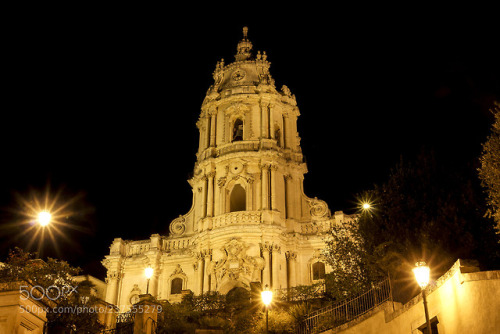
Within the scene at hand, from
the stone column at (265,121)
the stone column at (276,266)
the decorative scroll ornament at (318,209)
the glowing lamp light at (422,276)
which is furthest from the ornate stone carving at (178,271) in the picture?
the glowing lamp light at (422,276)

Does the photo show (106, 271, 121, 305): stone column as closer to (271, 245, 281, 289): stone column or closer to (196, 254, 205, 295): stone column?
(196, 254, 205, 295): stone column

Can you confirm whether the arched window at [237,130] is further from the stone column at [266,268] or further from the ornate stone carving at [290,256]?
the ornate stone carving at [290,256]

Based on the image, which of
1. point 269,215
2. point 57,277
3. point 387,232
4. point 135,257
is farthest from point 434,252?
point 135,257

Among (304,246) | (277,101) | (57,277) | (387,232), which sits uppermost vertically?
(277,101)

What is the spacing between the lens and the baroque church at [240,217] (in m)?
44.5

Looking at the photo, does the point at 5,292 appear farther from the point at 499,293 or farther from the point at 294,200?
the point at 294,200

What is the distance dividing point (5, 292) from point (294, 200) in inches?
1258

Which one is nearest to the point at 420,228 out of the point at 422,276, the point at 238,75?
the point at 422,276

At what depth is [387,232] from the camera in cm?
2947

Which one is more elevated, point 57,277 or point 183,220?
point 183,220

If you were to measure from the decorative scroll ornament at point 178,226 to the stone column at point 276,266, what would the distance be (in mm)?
9353

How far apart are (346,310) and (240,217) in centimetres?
1984

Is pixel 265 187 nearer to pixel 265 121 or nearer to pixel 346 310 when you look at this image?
pixel 265 121

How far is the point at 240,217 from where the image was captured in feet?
149
